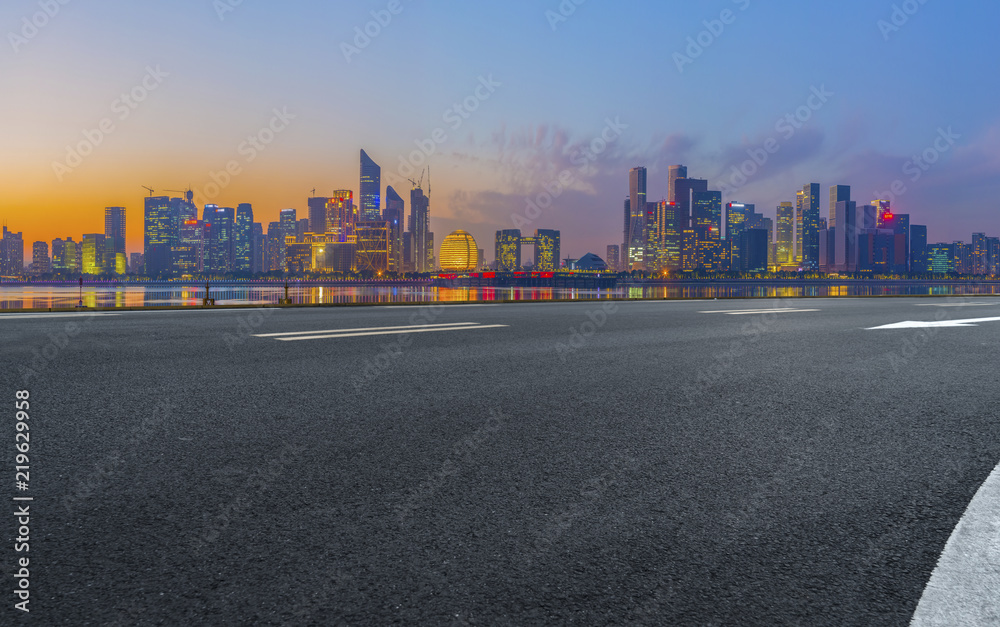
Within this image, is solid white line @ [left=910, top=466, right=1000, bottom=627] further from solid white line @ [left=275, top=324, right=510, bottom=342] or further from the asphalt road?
solid white line @ [left=275, top=324, right=510, bottom=342]

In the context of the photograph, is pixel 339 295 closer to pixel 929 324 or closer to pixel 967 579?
pixel 929 324

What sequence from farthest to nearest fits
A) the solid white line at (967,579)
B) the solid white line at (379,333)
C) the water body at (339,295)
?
1. the water body at (339,295)
2. the solid white line at (379,333)
3. the solid white line at (967,579)

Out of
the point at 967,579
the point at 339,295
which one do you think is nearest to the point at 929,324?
the point at 967,579

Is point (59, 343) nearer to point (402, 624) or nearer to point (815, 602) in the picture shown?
point (402, 624)

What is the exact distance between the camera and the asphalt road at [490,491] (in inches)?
94.3

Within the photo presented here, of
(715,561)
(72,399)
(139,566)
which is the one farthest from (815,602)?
(72,399)

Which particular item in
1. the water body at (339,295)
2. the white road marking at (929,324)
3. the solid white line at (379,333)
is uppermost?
the solid white line at (379,333)

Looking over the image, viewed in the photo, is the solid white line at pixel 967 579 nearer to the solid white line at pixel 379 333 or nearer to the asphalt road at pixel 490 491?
the asphalt road at pixel 490 491

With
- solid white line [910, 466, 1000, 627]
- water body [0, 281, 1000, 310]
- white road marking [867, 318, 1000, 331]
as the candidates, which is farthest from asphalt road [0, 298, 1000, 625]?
water body [0, 281, 1000, 310]

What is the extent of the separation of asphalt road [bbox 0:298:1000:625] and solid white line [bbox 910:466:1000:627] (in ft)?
0.23

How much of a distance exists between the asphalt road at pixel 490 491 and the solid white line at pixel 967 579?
7cm

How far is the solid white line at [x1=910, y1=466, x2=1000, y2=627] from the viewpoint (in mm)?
2266

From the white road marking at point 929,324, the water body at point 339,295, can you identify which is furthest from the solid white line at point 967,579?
the water body at point 339,295

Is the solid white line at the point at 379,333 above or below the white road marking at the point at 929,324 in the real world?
above
